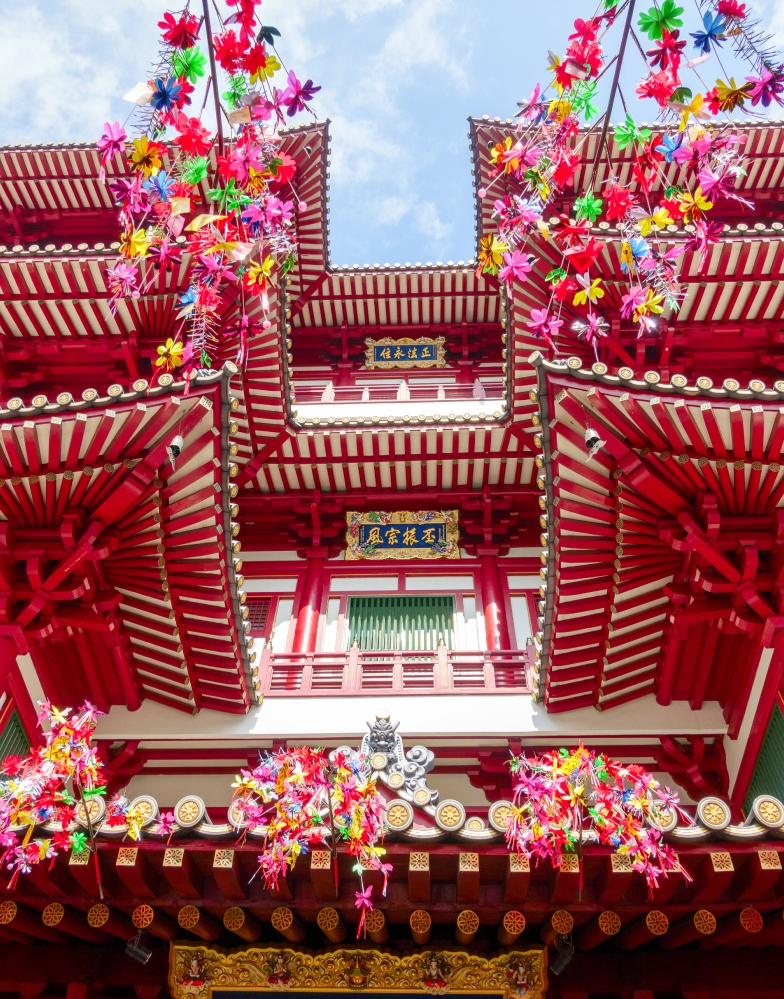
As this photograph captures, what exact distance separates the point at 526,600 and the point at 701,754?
141 inches

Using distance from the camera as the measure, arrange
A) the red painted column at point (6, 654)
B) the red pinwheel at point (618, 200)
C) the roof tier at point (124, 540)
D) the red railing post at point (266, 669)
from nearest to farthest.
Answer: the red pinwheel at point (618, 200) → the roof tier at point (124, 540) → the red painted column at point (6, 654) → the red railing post at point (266, 669)

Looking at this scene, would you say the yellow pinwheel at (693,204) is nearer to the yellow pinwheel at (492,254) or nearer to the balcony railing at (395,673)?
the yellow pinwheel at (492,254)

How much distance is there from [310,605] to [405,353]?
7693 millimetres

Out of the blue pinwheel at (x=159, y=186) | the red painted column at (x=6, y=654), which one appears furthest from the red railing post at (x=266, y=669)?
the blue pinwheel at (x=159, y=186)

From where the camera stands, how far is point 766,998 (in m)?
6.29

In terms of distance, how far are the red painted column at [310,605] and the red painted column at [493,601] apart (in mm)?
2549

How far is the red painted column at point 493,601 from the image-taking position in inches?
466

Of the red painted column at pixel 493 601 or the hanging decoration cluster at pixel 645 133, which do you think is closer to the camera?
the hanging decoration cluster at pixel 645 133

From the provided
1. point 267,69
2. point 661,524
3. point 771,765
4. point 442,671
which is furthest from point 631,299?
point 771,765

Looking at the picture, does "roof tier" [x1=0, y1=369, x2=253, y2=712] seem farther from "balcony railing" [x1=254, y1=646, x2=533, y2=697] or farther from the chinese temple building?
"balcony railing" [x1=254, y1=646, x2=533, y2=697]

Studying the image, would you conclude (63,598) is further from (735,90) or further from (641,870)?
(735,90)

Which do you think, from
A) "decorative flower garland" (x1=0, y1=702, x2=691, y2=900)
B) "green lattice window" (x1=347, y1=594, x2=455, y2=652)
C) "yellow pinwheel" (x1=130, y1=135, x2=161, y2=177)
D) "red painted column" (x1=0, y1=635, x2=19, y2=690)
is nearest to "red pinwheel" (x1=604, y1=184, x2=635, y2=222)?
"yellow pinwheel" (x1=130, y1=135, x2=161, y2=177)

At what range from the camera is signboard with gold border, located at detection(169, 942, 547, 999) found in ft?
21.2

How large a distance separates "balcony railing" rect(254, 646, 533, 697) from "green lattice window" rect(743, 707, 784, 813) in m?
2.84
